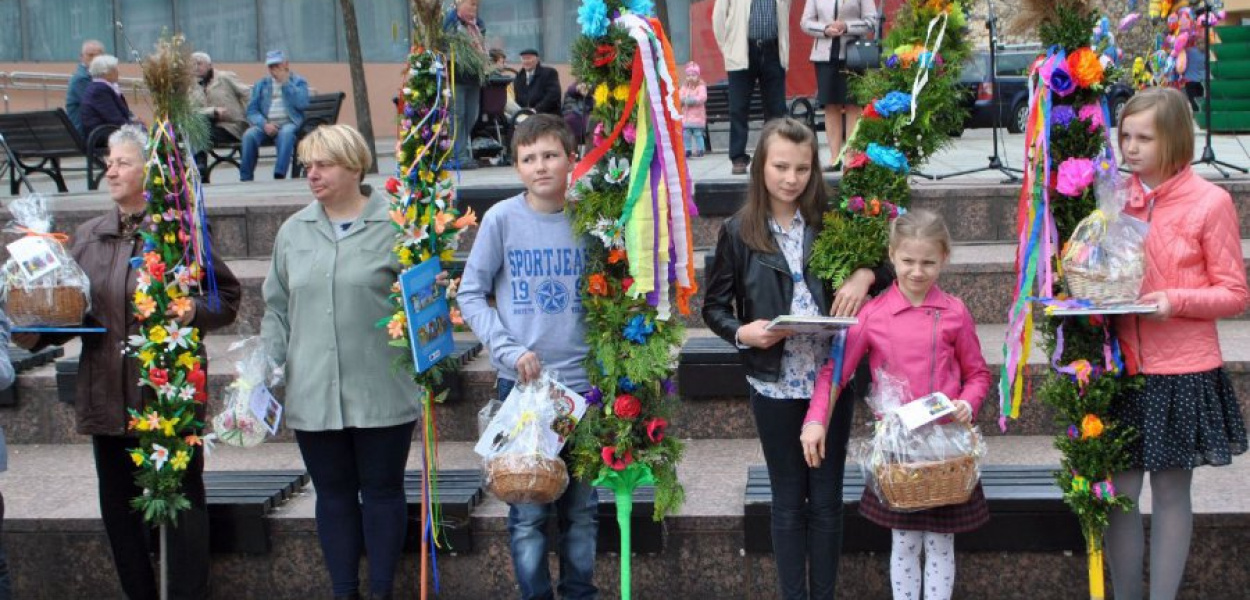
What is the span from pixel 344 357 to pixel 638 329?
42.4 inches

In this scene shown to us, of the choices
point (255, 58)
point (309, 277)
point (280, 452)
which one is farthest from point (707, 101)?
point (309, 277)

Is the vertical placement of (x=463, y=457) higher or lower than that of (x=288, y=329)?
lower

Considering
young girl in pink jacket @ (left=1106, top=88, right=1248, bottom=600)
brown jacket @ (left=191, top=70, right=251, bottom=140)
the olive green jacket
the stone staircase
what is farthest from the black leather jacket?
brown jacket @ (left=191, top=70, right=251, bottom=140)

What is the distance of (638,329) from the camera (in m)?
3.95

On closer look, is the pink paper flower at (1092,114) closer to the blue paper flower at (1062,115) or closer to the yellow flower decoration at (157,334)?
the blue paper flower at (1062,115)

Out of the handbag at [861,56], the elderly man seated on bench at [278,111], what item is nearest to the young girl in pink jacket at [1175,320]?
the handbag at [861,56]

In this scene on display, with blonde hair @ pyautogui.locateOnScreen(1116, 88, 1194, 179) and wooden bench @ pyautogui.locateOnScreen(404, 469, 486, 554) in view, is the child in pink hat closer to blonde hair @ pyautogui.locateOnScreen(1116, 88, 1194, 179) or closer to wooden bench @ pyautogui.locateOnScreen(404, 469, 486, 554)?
wooden bench @ pyautogui.locateOnScreen(404, 469, 486, 554)

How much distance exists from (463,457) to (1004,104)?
12.3 meters

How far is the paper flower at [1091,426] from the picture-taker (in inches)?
154

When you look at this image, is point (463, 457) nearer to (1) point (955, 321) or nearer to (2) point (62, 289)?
(2) point (62, 289)

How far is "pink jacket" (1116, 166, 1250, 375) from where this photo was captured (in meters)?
3.72

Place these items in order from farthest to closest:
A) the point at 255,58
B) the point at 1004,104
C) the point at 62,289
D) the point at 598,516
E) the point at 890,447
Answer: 1. the point at 255,58
2. the point at 1004,104
3. the point at 598,516
4. the point at 62,289
5. the point at 890,447

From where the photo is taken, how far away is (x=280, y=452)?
571 centimetres

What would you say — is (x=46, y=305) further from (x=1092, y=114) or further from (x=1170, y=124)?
(x=1170, y=124)
